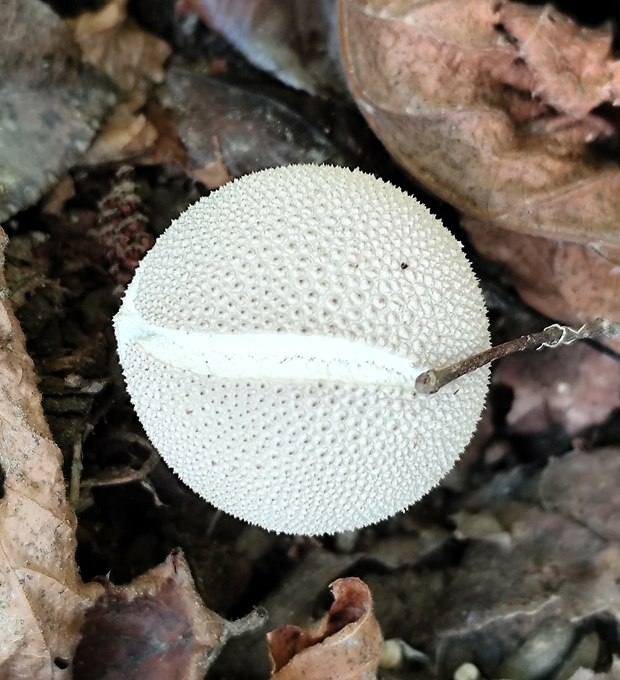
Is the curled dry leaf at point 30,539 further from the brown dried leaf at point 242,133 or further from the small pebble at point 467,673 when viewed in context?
the small pebble at point 467,673

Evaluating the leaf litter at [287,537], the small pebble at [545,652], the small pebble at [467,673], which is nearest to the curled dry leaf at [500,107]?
the leaf litter at [287,537]

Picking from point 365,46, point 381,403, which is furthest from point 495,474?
point 365,46

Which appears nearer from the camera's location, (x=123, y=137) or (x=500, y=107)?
(x=500, y=107)

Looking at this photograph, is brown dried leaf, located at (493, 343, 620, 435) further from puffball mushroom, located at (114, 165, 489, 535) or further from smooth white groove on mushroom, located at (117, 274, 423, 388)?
smooth white groove on mushroom, located at (117, 274, 423, 388)

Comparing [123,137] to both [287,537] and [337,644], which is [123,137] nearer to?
[287,537]

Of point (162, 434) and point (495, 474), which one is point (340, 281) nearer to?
point (162, 434)

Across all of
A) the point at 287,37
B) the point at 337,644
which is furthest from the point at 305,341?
the point at 287,37
